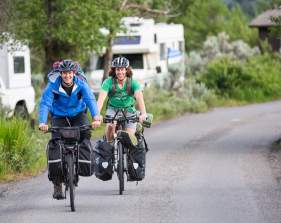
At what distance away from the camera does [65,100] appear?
38.4 feet

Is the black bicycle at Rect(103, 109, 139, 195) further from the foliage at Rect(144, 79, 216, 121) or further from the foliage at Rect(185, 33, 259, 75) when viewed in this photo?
the foliage at Rect(185, 33, 259, 75)

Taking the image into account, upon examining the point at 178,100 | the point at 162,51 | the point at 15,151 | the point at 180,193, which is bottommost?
the point at 178,100

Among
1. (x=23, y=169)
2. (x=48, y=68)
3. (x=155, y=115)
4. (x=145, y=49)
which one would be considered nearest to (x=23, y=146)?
(x=23, y=169)

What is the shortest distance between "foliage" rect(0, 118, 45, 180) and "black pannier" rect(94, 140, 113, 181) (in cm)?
288

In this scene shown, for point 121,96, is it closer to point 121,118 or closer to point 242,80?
point 121,118

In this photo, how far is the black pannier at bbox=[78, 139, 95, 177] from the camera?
1178cm

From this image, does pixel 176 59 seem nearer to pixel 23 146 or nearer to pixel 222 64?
pixel 222 64

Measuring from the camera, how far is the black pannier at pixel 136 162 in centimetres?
Answer: 1316

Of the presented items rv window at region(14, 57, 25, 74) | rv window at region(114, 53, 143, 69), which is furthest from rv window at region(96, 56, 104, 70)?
rv window at region(14, 57, 25, 74)

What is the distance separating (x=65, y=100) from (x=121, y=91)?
60.1 inches

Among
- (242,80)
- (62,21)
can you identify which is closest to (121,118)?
(62,21)

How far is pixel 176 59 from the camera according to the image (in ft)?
130

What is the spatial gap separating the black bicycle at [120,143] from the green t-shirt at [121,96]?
84mm

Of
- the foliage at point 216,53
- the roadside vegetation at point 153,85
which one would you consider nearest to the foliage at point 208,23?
the roadside vegetation at point 153,85
